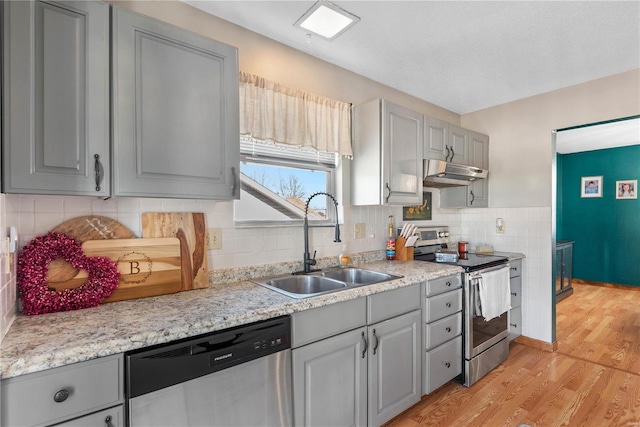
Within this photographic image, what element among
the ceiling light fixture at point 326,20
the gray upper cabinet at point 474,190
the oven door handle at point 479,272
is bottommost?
the oven door handle at point 479,272

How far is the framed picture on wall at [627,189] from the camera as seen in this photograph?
15.3 ft

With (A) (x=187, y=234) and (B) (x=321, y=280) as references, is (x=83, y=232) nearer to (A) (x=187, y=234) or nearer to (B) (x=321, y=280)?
(A) (x=187, y=234)

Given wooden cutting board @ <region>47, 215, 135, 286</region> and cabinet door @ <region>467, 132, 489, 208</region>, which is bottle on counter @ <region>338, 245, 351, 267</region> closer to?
wooden cutting board @ <region>47, 215, 135, 286</region>

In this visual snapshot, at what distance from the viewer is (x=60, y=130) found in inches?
47.6

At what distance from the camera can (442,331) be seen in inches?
91.0

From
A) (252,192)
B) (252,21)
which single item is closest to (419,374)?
(252,192)

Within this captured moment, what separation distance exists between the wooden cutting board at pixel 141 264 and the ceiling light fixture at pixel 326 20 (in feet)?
4.64

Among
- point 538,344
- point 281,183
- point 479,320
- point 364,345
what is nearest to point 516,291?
point 538,344

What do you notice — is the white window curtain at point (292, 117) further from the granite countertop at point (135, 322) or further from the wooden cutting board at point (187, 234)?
the granite countertop at point (135, 322)

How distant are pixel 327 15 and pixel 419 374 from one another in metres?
2.28

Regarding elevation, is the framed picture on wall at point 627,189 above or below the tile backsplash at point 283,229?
above

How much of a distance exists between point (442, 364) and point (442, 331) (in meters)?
0.24

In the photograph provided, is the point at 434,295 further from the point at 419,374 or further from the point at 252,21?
the point at 252,21

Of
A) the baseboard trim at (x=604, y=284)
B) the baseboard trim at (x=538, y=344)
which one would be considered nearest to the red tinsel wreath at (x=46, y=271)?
the baseboard trim at (x=538, y=344)
